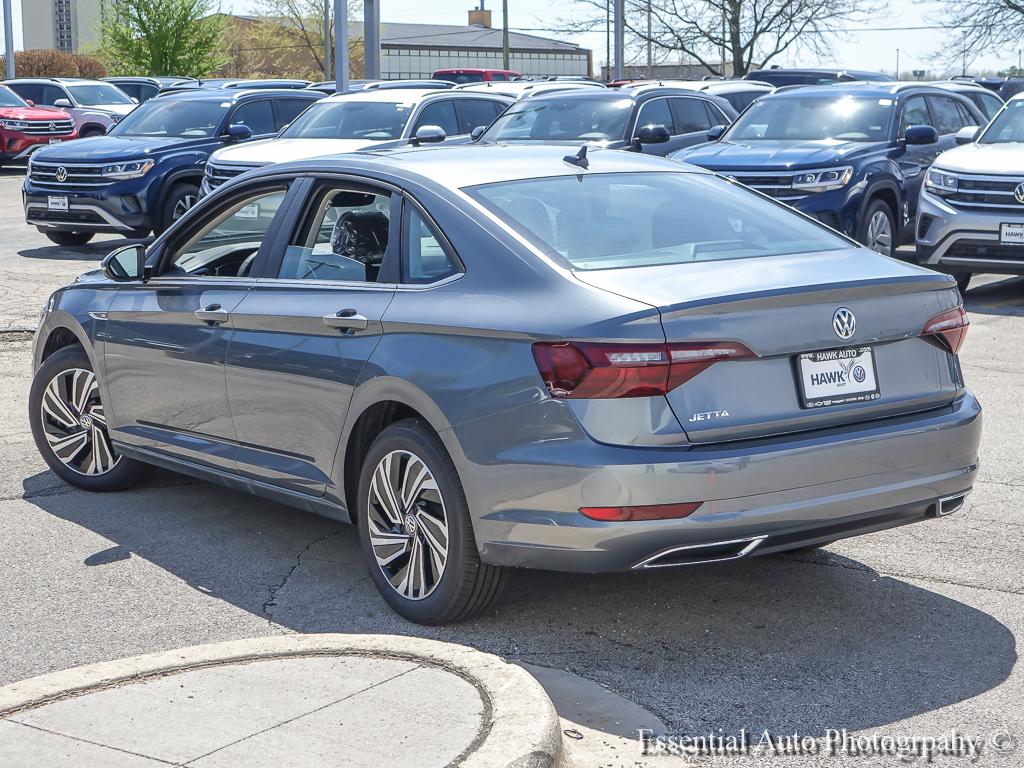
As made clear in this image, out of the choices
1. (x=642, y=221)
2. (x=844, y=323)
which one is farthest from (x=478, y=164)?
(x=844, y=323)

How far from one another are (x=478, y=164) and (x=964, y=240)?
810 centimetres

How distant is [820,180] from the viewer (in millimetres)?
13281

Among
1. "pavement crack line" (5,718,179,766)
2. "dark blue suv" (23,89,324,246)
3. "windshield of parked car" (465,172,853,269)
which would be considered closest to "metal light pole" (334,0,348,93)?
"dark blue suv" (23,89,324,246)

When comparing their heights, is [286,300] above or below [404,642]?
above

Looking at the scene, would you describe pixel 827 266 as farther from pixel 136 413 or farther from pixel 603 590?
pixel 136 413

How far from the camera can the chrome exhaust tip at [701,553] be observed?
441cm

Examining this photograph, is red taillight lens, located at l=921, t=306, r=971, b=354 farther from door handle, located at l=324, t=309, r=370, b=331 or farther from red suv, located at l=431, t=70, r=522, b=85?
red suv, located at l=431, t=70, r=522, b=85

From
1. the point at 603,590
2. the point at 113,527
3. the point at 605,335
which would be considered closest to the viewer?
the point at 605,335

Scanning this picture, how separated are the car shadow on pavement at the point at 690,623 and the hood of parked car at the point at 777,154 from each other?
820 cm

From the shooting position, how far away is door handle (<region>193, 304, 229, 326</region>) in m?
5.84

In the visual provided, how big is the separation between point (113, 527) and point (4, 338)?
17.9ft

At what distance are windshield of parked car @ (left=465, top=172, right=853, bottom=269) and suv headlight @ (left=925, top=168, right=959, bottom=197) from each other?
7.60m

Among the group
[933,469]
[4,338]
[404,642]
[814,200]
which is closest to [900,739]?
[933,469]

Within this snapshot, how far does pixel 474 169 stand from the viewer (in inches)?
215
